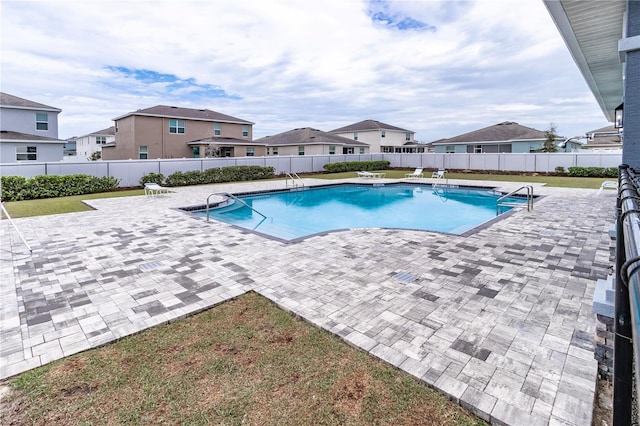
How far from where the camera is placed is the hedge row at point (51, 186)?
13570 mm

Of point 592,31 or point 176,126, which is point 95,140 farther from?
point 592,31

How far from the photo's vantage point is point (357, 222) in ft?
37.1

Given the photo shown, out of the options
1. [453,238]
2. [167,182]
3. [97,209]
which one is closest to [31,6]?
[97,209]

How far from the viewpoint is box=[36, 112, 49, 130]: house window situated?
24.9 meters

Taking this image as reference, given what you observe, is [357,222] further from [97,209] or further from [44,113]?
[44,113]

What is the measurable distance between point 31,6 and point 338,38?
11.5m

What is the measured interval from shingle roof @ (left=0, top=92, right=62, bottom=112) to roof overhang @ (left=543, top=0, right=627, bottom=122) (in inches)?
1200

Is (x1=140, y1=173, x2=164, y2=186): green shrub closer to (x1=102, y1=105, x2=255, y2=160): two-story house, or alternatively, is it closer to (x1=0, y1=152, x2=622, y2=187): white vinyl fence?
(x1=0, y1=152, x2=622, y2=187): white vinyl fence

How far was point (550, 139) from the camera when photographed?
2859cm

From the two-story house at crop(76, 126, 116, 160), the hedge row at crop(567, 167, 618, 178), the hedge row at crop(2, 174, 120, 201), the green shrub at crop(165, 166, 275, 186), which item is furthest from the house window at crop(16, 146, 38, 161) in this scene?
the hedge row at crop(567, 167, 618, 178)

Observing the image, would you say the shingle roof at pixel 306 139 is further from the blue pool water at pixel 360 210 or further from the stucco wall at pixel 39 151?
the stucco wall at pixel 39 151

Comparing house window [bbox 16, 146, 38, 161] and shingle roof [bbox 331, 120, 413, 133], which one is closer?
house window [bbox 16, 146, 38, 161]

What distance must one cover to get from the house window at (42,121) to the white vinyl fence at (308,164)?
1325 centimetres

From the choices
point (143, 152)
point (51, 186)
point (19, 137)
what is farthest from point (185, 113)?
point (51, 186)
